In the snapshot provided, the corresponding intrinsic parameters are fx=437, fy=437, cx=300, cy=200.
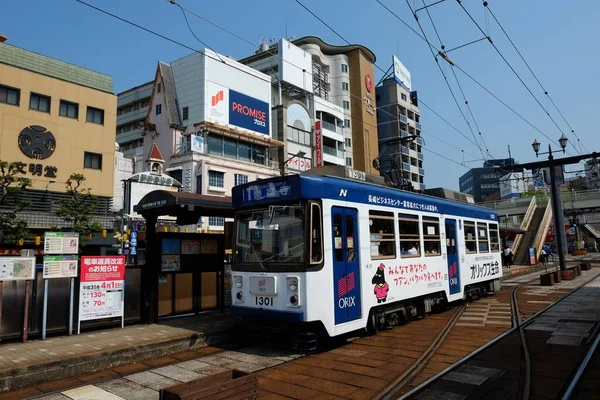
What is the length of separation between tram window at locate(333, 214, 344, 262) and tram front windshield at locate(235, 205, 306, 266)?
692mm

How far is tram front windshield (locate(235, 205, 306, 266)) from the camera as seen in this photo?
7516mm

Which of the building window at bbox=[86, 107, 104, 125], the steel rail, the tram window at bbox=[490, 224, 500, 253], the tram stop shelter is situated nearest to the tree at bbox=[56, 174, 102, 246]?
the building window at bbox=[86, 107, 104, 125]

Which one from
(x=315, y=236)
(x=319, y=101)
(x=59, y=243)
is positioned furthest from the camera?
(x=319, y=101)

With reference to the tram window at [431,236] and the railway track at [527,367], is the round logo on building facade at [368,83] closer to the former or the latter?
the tram window at [431,236]

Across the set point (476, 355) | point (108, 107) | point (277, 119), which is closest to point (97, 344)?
point (476, 355)

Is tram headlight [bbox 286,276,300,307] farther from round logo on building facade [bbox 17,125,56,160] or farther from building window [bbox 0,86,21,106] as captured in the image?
building window [bbox 0,86,21,106]

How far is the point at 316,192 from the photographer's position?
761 cm

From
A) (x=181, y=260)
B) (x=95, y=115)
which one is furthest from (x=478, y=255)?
(x=95, y=115)

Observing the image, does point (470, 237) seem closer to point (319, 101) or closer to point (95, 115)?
point (95, 115)

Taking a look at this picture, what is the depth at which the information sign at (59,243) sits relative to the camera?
28.1ft

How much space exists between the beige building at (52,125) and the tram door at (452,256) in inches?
821

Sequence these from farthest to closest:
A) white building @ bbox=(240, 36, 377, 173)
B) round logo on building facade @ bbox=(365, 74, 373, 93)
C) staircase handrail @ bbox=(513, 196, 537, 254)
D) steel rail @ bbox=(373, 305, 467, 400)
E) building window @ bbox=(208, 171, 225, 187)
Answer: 1. round logo on building facade @ bbox=(365, 74, 373, 93)
2. white building @ bbox=(240, 36, 377, 173)
3. staircase handrail @ bbox=(513, 196, 537, 254)
4. building window @ bbox=(208, 171, 225, 187)
5. steel rail @ bbox=(373, 305, 467, 400)

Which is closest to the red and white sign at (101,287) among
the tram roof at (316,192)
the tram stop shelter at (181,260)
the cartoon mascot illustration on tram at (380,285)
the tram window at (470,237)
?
the tram stop shelter at (181,260)

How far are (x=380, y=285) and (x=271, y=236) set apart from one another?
2.53 metres
